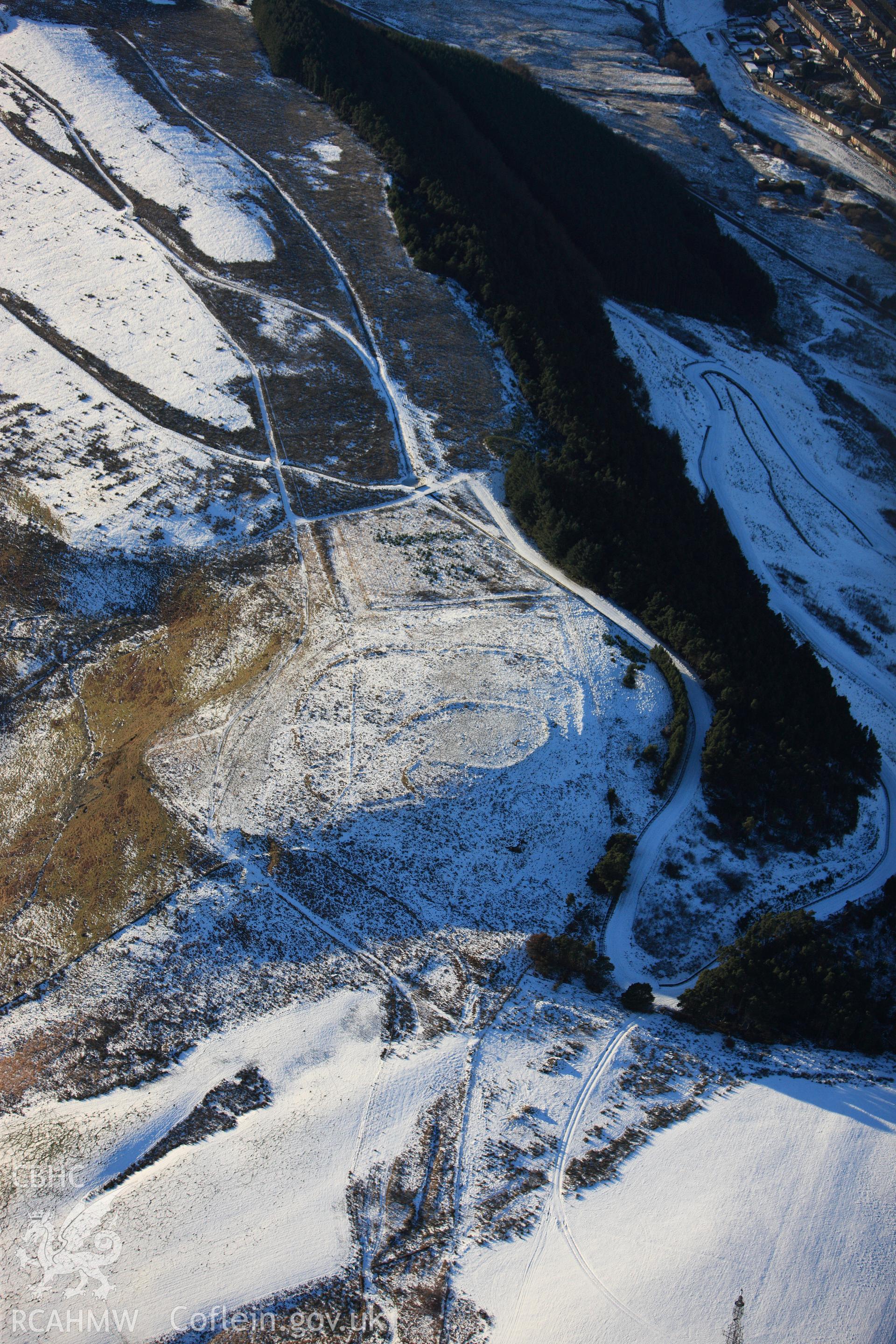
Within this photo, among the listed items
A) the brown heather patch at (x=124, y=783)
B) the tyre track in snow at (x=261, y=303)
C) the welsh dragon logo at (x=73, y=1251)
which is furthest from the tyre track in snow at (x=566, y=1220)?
the tyre track in snow at (x=261, y=303)

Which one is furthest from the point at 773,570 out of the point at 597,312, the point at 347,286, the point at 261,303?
the point at 261,303

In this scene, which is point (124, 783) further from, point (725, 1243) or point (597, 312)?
point (597, 312)

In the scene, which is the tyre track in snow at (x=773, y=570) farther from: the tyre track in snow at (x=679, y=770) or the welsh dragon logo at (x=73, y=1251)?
the welsh dragon logo at (x=73, y=1251)

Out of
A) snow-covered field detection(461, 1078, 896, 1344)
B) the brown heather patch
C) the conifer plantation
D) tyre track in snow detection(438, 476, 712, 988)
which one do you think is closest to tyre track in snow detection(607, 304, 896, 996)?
tyre track in snow detection(438, 476, 712, 988)

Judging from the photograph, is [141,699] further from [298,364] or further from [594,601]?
[298,364]

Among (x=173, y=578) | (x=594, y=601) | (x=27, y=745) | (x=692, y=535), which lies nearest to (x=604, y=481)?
(x=692, y=535)
